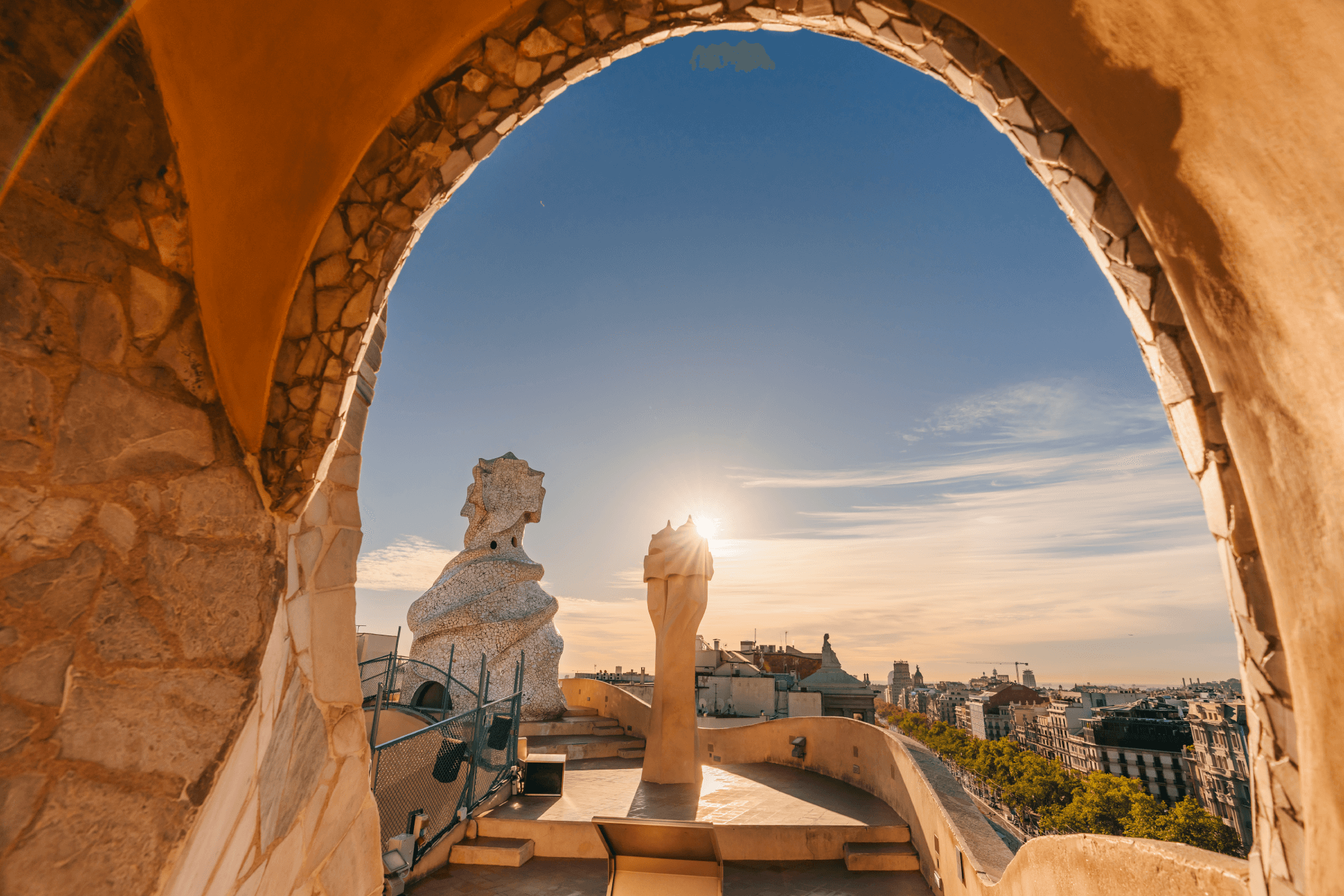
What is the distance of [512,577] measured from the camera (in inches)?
495

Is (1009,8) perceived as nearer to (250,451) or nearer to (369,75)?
(369,75)

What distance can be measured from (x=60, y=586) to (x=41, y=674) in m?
0.19

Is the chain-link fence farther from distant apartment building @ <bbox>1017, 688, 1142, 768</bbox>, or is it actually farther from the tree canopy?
distant apartment building @ <bbox>1017, 688, 1142, 768</bbox>

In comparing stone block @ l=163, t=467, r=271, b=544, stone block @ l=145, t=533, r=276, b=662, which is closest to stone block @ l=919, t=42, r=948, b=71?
stone block @ l=163, t=467, r=271, b=544

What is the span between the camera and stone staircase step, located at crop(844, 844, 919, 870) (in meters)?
5.56

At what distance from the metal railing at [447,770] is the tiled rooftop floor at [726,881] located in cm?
44

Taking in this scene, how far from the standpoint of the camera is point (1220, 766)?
90.4ft

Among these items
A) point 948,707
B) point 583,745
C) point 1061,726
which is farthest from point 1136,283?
point 948,707

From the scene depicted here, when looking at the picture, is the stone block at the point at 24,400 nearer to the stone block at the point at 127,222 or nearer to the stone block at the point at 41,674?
the stone block at the point at 127,222

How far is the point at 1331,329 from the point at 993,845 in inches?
177

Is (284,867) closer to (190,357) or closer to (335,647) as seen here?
(335,647)

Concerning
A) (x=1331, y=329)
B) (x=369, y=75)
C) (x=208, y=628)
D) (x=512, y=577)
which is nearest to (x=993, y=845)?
(x=1331, y=329)

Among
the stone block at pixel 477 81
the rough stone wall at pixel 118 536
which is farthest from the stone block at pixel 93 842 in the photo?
the stone block at pixel 477 81

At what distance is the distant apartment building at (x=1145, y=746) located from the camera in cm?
3225
